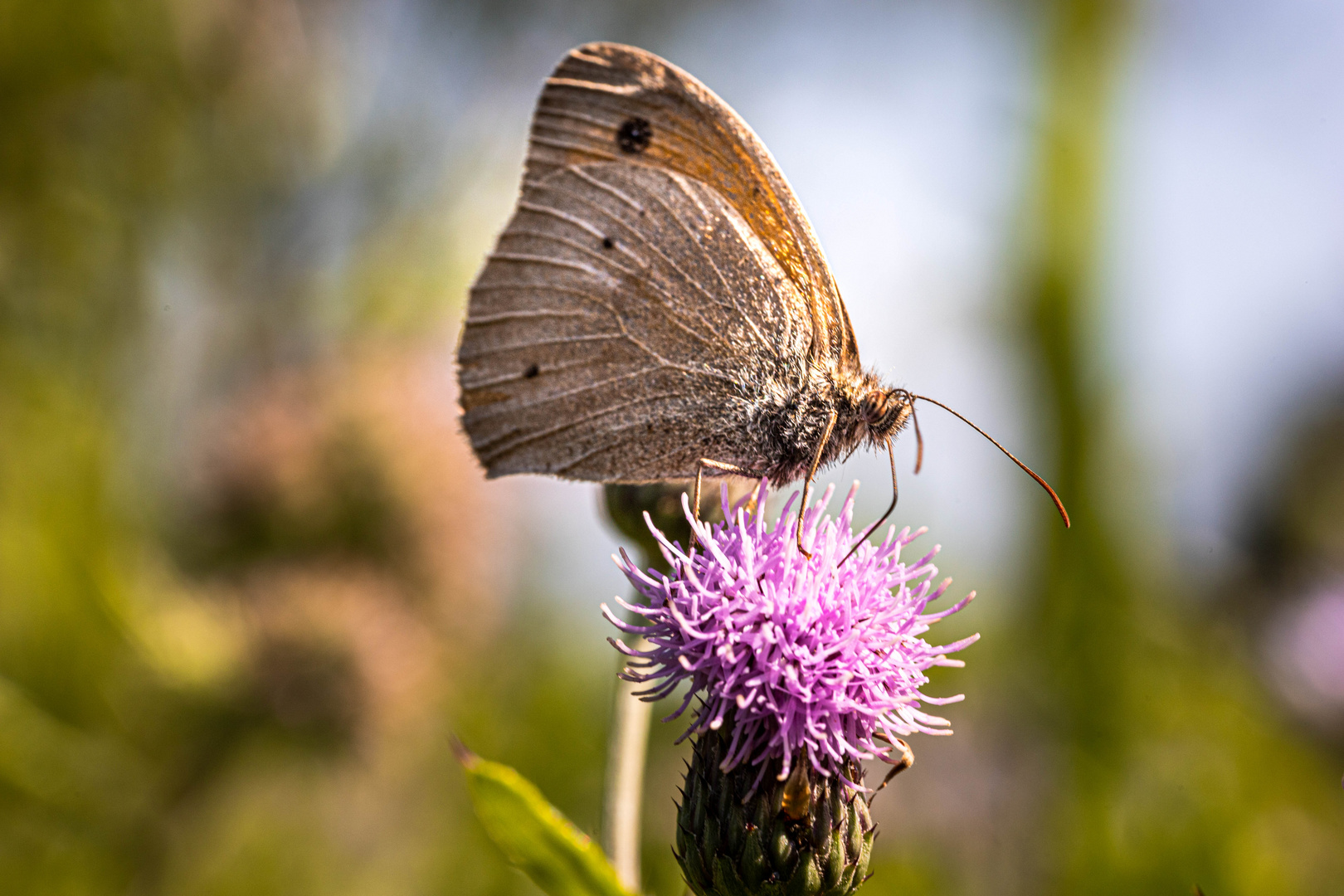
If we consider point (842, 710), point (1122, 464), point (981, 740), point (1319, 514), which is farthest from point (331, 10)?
point (1319, 514)

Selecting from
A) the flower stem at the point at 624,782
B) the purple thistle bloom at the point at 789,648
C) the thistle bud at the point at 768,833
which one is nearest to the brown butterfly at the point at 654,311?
the purple thistle bloom at the point at 789,648

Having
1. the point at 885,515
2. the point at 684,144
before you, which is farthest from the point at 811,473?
the point at 684,144

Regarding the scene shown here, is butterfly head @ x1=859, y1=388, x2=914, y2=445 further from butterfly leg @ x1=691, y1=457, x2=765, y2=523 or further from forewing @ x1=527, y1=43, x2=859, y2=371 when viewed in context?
butterfly leg @ x1=691, y1=457, x2=765, y2=523

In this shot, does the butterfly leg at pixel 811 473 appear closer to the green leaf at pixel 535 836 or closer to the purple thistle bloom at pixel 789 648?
the purple thistle bloom at pixel 789 648

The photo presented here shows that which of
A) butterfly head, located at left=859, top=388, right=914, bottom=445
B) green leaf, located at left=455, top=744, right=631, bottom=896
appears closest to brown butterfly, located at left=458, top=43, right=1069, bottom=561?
butterfly head, located at left=859, top=388, right=914, bottom=445

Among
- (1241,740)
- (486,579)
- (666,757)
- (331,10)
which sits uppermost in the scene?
(331,10)

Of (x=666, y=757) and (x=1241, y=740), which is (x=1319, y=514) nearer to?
(x=1241, y=740)
